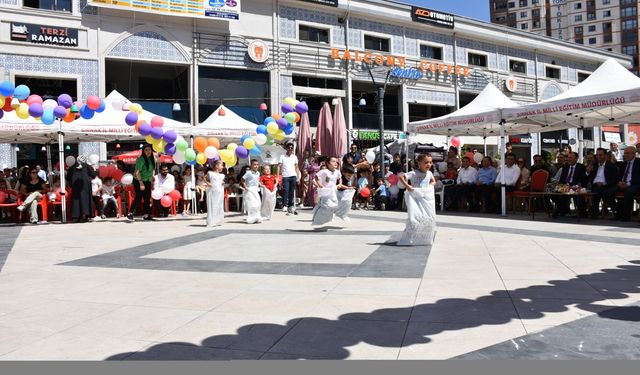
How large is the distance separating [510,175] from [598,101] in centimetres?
332

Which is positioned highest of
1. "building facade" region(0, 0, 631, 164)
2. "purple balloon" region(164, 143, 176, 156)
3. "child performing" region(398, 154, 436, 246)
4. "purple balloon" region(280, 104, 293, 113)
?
"building facade" region(0, 0, 631, 164)

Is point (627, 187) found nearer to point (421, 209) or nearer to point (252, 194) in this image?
point (421, 209)

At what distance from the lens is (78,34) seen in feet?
73.8

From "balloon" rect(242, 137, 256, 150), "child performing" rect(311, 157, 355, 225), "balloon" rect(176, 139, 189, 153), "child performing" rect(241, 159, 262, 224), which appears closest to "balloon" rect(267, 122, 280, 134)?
"balloon" rect(242, 137, 256, 150)

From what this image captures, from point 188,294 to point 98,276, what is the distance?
5.47 feet

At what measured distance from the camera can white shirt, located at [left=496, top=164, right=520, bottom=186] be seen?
45.1 ft

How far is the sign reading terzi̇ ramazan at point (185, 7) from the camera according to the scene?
22938 mm

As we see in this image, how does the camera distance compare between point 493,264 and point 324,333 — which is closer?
point 324,333

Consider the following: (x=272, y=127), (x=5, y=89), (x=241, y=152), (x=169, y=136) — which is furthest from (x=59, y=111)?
(x=272, y=127)

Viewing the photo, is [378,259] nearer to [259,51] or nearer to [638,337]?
[638,337]

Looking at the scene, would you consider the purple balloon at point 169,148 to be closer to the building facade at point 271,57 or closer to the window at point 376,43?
the building facade at point 271,57

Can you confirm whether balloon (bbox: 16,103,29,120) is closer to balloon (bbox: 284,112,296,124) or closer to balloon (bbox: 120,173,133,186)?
balloon (bbox: 120,173,133,186)

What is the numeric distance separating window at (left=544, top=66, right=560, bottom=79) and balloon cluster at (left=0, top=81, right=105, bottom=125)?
1439 inches

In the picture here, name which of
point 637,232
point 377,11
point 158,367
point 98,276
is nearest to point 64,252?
point 98,276
